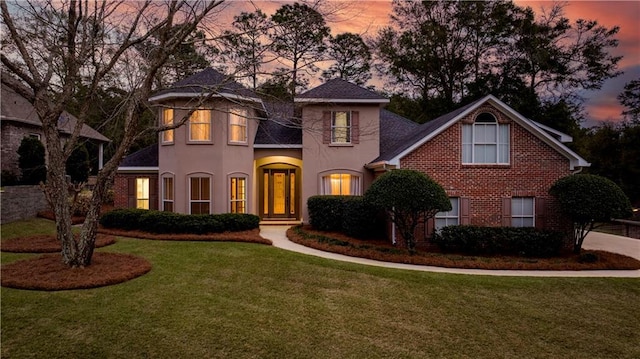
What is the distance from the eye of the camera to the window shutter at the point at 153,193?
16.9m

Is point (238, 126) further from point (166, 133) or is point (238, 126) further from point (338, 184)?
point (338, 184)

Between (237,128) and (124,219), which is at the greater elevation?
(237,128)

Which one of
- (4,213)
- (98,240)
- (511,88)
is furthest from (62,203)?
(511,88)

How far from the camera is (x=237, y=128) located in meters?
16.1

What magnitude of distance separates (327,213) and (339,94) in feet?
18.1

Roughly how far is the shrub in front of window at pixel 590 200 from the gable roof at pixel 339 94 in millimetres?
7804

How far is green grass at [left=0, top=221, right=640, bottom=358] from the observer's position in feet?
17.5

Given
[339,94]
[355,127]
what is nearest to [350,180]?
[355,127]

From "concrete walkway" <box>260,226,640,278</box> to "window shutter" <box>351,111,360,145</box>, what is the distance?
16.8 feet

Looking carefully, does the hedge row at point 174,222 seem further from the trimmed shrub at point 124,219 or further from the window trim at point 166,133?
the window trim at point 166,133

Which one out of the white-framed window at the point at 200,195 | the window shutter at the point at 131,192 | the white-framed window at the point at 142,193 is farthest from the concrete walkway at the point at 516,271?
the window shutter at the point at 131,192

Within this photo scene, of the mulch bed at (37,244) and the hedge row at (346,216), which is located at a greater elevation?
the hedge row at (346,216)

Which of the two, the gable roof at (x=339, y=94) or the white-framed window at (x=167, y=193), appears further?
the gable roof at (x=339, y=94)

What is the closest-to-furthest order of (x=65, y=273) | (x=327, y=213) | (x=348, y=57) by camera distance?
(x=65, y=273)
(x=327, y=213)
(x=348, y=57)
